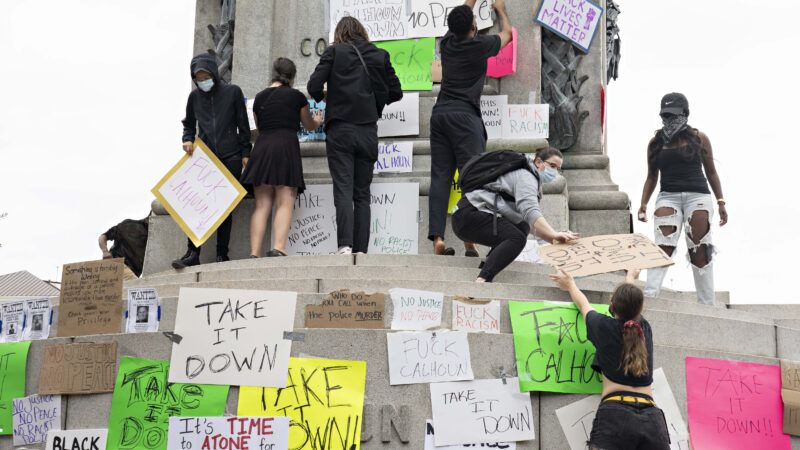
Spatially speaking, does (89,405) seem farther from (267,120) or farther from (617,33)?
(617,33)

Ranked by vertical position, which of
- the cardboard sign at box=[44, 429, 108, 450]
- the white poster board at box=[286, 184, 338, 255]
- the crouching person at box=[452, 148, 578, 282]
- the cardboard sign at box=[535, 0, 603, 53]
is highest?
the cardboard sign at box=[535, 0, 603, 53]

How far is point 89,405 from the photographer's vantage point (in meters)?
8.80

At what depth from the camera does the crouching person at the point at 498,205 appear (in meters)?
9.48

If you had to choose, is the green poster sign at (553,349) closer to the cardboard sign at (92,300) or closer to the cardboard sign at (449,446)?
the cardboard sign at (449,446)

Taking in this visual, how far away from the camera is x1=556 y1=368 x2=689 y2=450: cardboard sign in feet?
27.1

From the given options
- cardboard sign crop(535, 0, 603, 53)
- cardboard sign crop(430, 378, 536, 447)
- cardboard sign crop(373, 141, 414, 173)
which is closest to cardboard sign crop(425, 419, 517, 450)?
cardboard sign crop(430, 378, 536, 447)

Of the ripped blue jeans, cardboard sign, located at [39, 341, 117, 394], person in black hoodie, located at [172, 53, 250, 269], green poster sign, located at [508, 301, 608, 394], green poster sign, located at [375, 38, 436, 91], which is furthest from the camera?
green poster sign, located at [375, 38, 436, 91]

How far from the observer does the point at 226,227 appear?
1191 centimetres

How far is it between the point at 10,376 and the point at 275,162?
3117mm

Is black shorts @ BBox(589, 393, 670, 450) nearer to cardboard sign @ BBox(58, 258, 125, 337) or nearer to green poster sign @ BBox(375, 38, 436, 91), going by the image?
cardboard sign @ BBox(58, 258, 125, 337)

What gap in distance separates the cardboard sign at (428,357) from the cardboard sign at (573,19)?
5732 mm

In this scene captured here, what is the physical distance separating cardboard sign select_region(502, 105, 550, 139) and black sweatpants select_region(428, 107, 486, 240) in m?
1.76

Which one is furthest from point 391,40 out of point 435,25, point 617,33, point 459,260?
point 617,33

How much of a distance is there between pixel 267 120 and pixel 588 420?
443 cm
